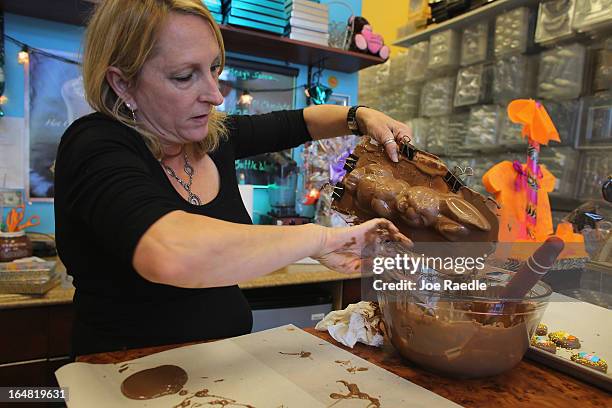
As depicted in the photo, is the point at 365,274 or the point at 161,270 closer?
the point at 161,270

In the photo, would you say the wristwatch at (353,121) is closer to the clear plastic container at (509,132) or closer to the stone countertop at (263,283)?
the stone countertop at (263,283)

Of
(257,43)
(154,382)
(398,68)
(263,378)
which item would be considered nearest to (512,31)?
(398,68)

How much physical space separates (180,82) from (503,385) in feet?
2.92

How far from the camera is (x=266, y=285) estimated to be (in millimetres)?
1815

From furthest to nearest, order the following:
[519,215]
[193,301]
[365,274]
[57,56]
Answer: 1. [57,56]
2. [519,215]
3. [193,301]
4. [365,274]

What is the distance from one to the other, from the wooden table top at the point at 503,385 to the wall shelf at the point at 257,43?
5.39ft

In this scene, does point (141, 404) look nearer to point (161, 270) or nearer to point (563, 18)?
point (161, 270)

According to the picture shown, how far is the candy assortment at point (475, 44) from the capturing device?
308 centimetres

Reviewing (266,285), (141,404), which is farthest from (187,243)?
(266,285)

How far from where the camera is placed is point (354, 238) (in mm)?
835

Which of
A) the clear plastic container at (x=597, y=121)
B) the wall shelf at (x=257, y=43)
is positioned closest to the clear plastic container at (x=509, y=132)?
the clear plastic container at (x=597, y=121)

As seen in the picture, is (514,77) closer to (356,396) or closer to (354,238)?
(354,238)

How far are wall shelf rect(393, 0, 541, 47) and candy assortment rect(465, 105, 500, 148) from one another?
2.12 ft

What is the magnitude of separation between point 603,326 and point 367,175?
0.63m
